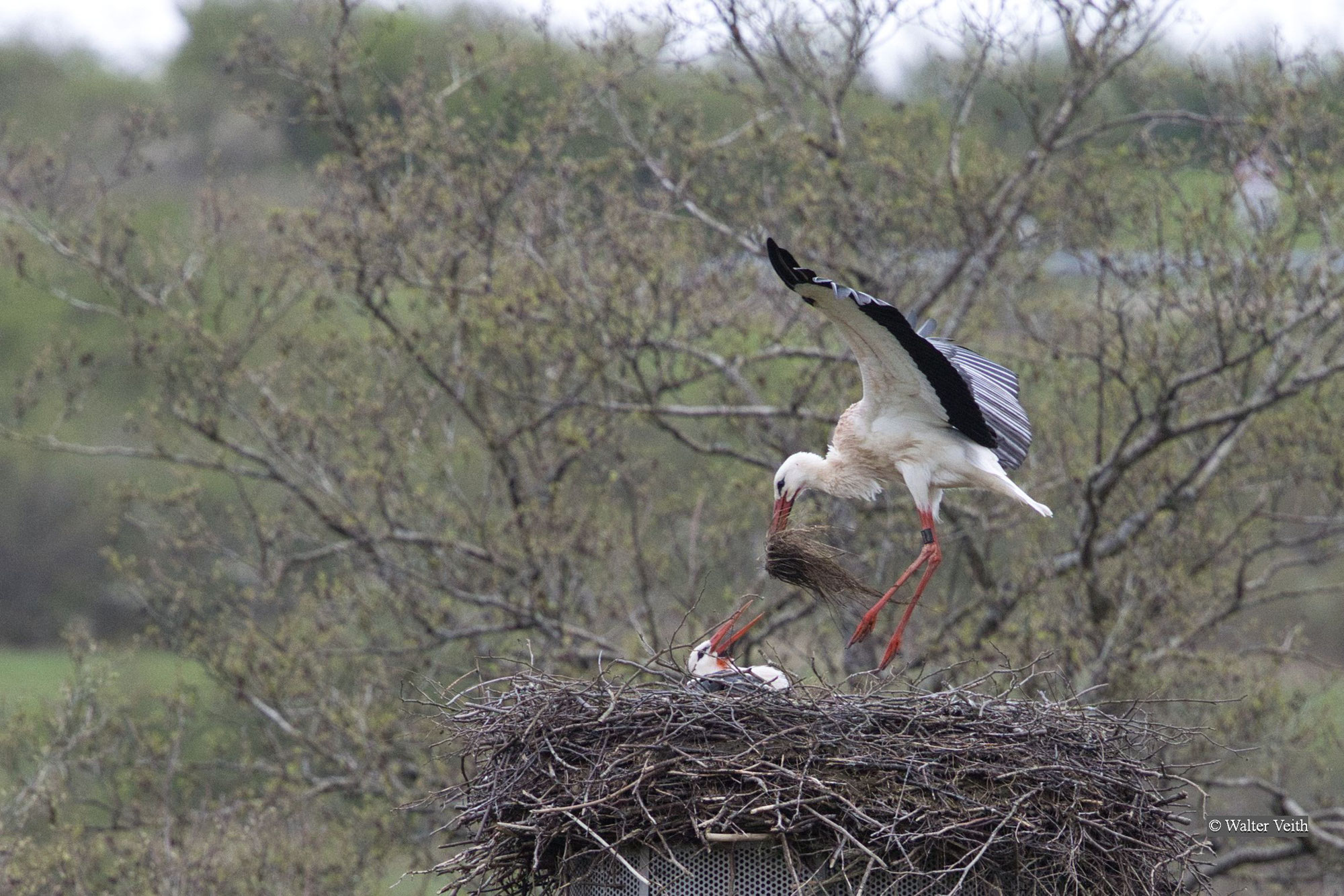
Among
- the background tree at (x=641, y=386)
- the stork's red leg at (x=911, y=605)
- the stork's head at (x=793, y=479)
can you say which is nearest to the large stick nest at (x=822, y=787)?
the stork's red leg at (x=911, y=605)

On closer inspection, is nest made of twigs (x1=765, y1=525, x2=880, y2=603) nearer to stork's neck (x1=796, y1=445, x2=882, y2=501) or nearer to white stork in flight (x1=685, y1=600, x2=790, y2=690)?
white stork in flight (x1=685, y1=600, x2=790, y2=690)

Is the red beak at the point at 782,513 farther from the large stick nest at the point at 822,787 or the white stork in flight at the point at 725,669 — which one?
the large stick nest at the point at 822,787

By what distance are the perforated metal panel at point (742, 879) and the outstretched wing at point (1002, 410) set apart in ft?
9.69

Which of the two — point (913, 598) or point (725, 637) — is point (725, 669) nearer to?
point (725, 637)

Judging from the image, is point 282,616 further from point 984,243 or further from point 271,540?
point 984,243

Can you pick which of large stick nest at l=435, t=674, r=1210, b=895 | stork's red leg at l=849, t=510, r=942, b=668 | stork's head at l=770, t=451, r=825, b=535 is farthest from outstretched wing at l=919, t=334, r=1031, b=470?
large stick nest at l=435, t=674, r=1210, b=895

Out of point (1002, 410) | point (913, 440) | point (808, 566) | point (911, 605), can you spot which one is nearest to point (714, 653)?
point (808, 566)

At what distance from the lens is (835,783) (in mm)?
6254

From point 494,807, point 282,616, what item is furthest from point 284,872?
point 494,807

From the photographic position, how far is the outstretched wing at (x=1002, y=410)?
29.1ft

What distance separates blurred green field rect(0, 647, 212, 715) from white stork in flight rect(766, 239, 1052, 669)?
6943 mm

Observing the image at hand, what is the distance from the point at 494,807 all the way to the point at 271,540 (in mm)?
8836

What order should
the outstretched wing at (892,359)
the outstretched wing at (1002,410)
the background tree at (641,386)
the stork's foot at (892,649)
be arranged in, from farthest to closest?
1. the background tree at (641,386)
2. the outstretched wing at (1002,410)
3. the stork's foot at (892,649)
4. the outstretched wing at (892,359)

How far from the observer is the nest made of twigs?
7.86m
